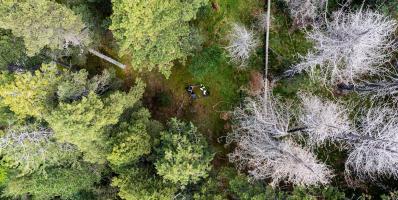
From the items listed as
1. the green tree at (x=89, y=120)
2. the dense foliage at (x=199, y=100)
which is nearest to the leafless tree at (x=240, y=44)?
the dense foliage at (x=199, y=100)

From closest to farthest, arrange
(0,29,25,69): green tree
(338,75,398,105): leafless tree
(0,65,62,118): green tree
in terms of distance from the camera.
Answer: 1. (0,65,62,118): green tree
2. (338,75,398,105): leafless tree
3. (0,29,25,69): green tree

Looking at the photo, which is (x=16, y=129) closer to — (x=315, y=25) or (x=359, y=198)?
(x=315, y=25)

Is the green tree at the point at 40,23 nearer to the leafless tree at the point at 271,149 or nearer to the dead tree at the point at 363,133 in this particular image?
the leafless tree at the point at 271,149

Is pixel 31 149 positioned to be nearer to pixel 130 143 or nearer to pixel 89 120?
pixel 89 120

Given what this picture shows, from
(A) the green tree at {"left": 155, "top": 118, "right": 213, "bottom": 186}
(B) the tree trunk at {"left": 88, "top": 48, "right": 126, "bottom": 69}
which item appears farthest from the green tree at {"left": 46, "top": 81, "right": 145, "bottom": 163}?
(B) the tree trunk at {"left": 88, "top": 48, "right": 126, "bottom": 69}

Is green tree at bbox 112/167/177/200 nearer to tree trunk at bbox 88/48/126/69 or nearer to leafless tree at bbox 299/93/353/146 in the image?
tree trunk at bbox 88/48/126/69

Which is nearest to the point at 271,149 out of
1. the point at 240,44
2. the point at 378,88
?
the point at 240,44

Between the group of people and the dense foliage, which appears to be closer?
the dense foliage

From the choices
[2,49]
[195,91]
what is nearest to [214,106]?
[195,91]
